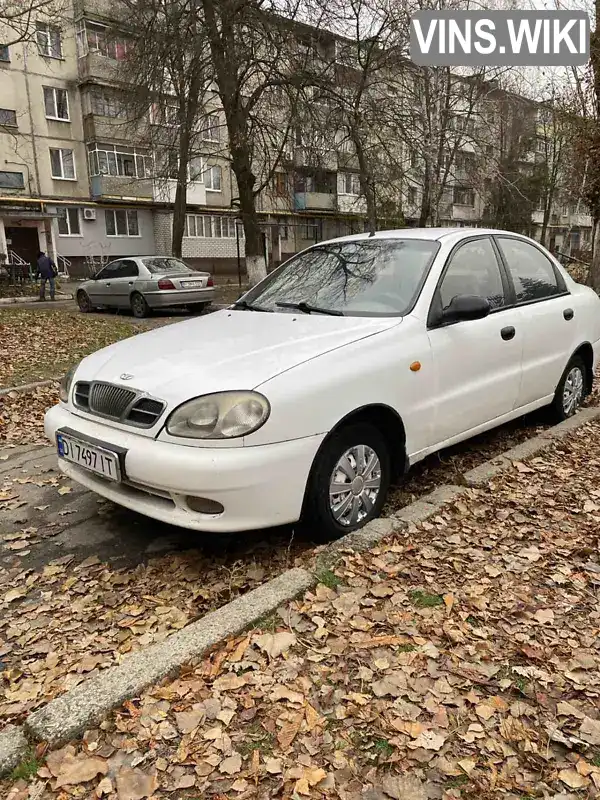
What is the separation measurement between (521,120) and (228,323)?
27146mm

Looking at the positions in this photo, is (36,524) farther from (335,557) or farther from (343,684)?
(343,684)

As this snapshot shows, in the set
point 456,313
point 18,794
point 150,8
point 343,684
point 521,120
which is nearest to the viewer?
point 18,794

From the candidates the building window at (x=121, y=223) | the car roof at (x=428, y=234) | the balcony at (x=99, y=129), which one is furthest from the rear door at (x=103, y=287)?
the building window at (x=121, y=223)

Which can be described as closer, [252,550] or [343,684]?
[343,684]

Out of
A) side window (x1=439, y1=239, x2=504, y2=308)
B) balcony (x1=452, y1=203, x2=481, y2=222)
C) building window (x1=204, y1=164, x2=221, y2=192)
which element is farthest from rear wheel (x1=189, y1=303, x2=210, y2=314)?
balcony (x1=452, y1=203, x2=481, y2=222)

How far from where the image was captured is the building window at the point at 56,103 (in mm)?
30678

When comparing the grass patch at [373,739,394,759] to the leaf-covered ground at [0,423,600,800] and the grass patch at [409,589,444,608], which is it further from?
the grass patch at [409,589,444,608]

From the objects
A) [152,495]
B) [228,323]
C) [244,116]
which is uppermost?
[244,116]

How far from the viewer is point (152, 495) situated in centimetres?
318

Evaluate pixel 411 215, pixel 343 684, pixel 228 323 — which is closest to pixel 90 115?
pixel 411 215

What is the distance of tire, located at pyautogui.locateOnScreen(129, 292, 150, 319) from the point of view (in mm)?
14812

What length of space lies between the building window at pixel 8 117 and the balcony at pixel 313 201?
1595 cm

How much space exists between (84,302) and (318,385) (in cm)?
1492

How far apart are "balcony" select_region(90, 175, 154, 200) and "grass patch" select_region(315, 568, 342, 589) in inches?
1209
